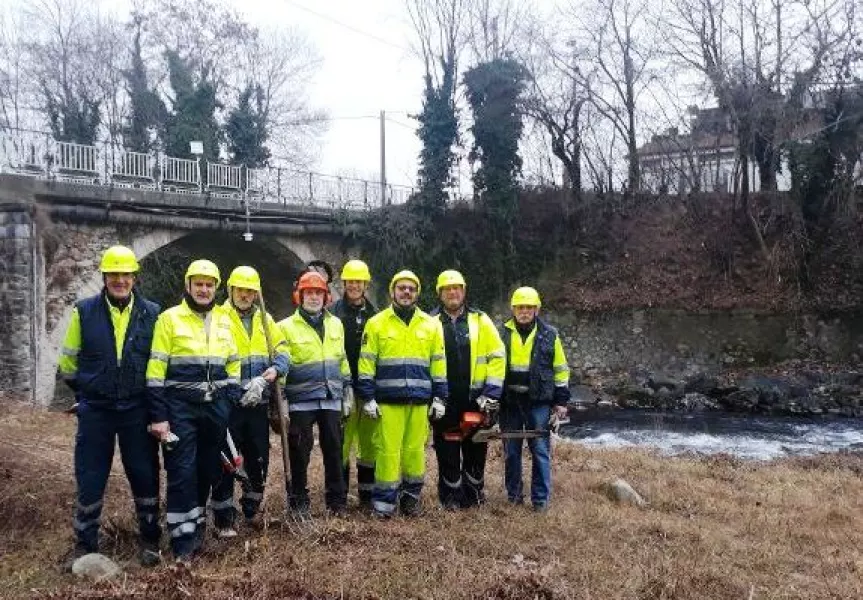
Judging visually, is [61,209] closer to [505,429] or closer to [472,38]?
[505,429]

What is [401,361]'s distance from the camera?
555 cm

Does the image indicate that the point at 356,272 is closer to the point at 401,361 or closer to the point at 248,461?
the point at 401,361

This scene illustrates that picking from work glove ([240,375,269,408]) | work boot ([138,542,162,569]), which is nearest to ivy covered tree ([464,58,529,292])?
work glove ([240,375,269,408])

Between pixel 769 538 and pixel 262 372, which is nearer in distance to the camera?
pixel 262 372

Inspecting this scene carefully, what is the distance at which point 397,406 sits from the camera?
5551mm

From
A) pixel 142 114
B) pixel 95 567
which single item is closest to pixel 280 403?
pixel 95 567

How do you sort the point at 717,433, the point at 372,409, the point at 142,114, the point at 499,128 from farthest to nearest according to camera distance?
the point at 142,114 → the point at 499,128 → the point at 717,433 → the point at 372,409

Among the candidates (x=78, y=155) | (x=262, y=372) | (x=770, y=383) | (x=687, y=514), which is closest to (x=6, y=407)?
(x=78, y=155)

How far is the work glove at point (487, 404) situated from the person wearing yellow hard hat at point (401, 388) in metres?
0.32

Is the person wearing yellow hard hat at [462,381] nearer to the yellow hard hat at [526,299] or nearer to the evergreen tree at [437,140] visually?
the yellow hard hat at [526,299]

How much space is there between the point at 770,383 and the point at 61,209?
51.8 feet

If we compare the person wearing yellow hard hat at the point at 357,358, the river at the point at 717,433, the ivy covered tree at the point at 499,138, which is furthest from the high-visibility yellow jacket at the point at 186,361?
the ivy covered tree at the point at 499,138

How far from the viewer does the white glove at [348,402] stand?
5492mm

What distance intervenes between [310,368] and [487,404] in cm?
146
